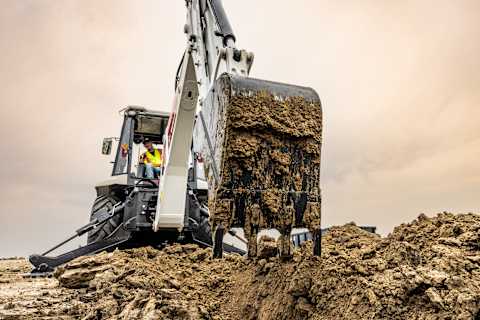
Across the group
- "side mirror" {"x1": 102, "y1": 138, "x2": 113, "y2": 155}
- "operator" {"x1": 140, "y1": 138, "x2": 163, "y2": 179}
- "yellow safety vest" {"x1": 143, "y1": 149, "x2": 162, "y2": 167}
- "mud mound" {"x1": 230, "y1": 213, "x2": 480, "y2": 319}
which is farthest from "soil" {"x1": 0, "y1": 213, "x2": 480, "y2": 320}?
"side mirror" {"x1": 102, "y1": 138, "x2": 113, "y2": 155}

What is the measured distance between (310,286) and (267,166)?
31.9 inches

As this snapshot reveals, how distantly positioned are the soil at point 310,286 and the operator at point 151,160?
8.04ft

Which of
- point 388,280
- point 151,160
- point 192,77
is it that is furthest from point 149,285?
point 151,160

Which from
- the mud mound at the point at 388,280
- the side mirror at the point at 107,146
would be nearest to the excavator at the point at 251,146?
the mud mound at the point at 388,280

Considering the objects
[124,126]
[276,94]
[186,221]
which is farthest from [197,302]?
[124,126]

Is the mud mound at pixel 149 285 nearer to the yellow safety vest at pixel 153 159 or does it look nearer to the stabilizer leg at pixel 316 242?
the stabilizer leg at pixel 316 242

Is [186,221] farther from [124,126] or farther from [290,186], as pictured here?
[290,186]

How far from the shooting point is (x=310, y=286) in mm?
2590

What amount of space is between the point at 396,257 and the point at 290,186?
0.78 m

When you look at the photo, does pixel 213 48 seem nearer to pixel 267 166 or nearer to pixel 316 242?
pixel 267 166

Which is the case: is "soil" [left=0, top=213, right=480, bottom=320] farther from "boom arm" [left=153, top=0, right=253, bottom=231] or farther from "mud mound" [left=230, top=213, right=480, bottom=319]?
"boom arm" [left=153, top=0, right=253, bottom=231]

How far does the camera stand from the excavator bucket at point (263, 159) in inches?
103

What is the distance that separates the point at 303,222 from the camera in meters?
2.73

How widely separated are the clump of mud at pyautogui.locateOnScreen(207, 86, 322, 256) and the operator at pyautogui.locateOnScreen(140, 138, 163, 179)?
372cm
